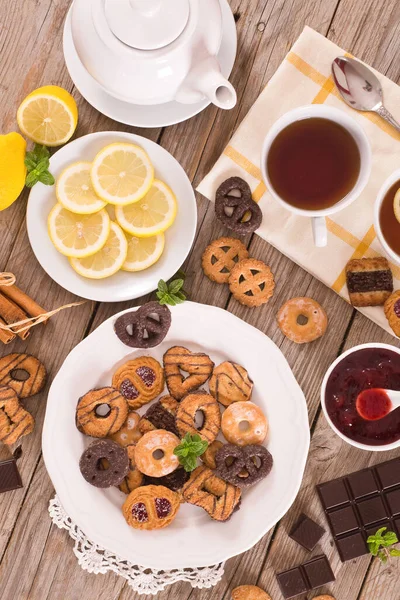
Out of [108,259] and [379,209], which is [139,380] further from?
[379,209]

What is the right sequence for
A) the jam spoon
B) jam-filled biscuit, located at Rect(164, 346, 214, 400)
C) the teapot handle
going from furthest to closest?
jam-filled biscuit, located at Rect(164, 346, 214, 400)
the jam spoon
the teapot handle

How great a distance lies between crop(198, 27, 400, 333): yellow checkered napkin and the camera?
1.72m

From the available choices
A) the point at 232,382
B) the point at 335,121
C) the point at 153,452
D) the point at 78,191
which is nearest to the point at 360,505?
the point at 232,382

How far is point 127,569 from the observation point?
5.85 ft

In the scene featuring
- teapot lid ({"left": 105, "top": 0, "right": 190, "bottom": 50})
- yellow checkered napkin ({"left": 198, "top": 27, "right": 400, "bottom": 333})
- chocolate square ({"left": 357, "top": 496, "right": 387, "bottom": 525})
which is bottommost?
chocolate square ({"left": 357, "top": 496, "right": 387, "bottom": 525})

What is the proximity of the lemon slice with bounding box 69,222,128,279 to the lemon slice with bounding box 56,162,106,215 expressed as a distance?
8 cm

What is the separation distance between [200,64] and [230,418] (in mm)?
927

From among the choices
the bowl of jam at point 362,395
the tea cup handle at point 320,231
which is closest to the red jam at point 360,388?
the bowl of jam at point 362,395


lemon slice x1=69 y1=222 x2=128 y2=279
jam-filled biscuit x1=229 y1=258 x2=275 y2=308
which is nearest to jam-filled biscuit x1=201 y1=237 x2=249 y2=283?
jam-filled biscuit x1=229 y1=258 x2=275 y2=308

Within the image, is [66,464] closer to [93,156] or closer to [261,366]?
[261,366]

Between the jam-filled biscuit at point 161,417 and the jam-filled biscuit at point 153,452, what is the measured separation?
0.16 feet

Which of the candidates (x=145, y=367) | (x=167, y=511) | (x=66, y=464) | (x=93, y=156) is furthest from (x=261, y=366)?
(x=93, y=156)

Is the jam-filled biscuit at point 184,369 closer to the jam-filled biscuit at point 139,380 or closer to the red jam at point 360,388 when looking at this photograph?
the jam-filled biscuit at point 139,380

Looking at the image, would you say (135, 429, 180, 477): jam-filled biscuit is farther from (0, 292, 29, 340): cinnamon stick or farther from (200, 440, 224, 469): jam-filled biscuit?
(0, 292, 29, 340): cinnamon stick
